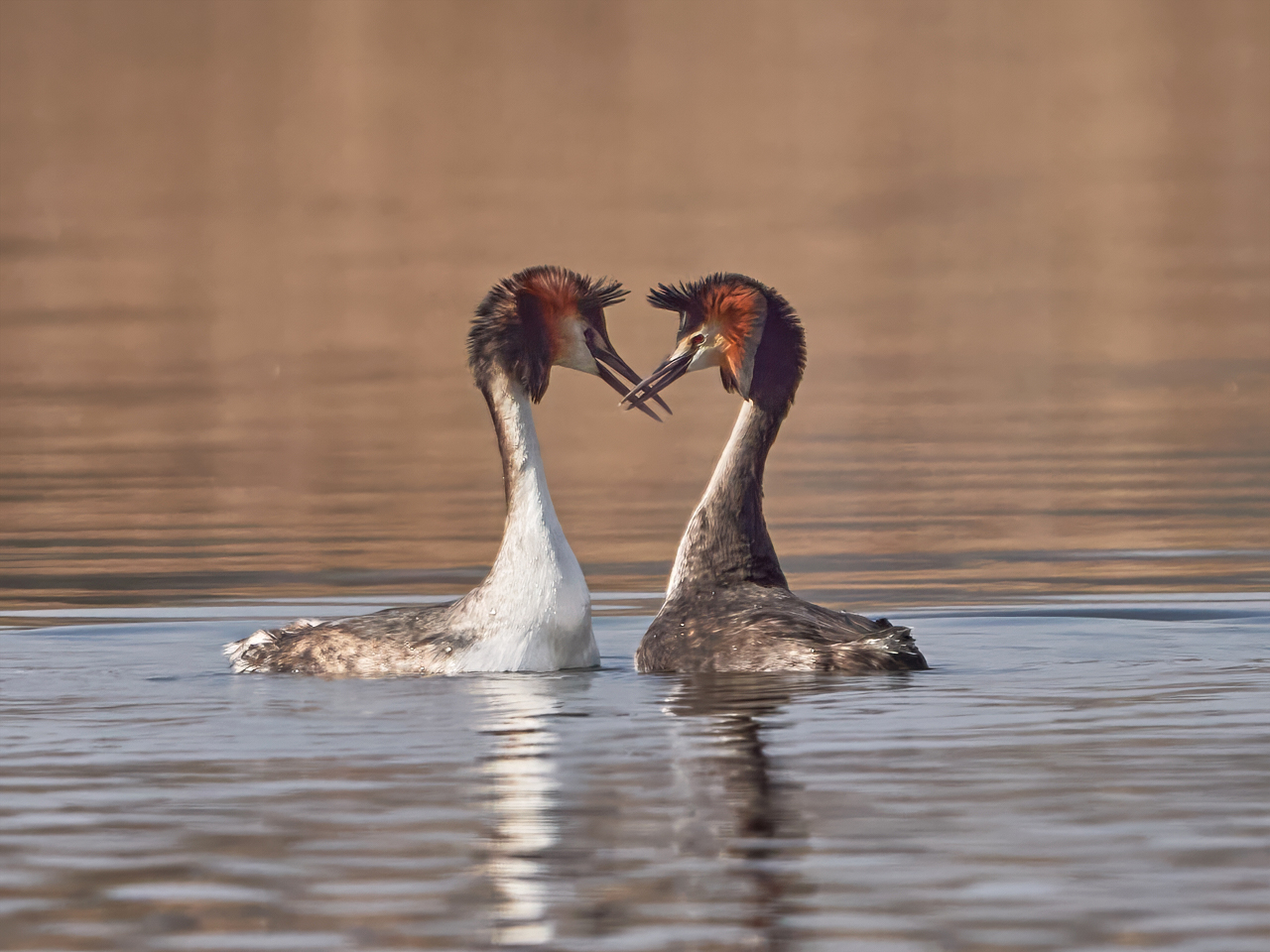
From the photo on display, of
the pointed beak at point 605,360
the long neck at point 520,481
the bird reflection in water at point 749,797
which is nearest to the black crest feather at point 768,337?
the pointed beak at point 605,360

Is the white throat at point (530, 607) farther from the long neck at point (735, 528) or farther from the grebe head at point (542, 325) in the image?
the long neck at point (735, 528)

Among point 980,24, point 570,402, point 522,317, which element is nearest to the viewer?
point 522,317

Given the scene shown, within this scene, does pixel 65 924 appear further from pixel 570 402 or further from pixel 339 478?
pixel 570 402

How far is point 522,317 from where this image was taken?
13633mm

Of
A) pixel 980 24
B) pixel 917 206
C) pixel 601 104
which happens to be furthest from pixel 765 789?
pixel 980 24

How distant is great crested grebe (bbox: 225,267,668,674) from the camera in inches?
513

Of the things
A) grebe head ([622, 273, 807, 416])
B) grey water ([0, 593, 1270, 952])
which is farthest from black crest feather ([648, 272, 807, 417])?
grey water ([0, 593, 1270, 952])

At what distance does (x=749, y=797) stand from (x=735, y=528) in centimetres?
468

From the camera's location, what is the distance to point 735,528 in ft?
46.1

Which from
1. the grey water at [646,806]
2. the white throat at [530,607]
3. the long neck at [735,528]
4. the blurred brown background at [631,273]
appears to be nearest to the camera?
the grey water at [646,806]

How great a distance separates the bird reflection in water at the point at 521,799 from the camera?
7.75 metres

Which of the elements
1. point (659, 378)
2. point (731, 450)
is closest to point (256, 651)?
point (659, 378)

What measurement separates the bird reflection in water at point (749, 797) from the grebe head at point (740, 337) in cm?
213

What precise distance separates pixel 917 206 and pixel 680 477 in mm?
39353
